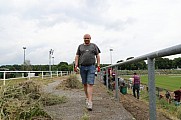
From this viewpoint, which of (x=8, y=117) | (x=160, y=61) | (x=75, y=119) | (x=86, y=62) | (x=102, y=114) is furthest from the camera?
(x=86, y=62)

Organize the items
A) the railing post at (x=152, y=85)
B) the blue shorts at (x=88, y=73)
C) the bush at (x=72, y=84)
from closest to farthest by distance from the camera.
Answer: the railing post at (x=152, y=85)
the blue shorts at (x=88, y=73)
the bush at (x=72, y=84)

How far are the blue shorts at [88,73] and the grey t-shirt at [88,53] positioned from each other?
0.08 m

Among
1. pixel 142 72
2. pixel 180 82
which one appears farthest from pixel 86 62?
pixel 180 82

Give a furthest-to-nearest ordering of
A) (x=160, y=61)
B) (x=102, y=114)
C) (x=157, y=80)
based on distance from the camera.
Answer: (x=102, y=114)
(x=157, y=80)
(x=160, y=61)

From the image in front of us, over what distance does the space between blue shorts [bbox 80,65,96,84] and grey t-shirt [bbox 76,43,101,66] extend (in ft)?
0.28

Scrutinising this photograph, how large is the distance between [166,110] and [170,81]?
2.51 meters

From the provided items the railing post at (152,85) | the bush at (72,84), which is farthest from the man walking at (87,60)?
the bush at (72,84)

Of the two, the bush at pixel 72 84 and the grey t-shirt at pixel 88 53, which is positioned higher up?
the grey t-shirt at pixel 88 53

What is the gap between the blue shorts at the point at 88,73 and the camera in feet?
20.6

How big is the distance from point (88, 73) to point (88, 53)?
426 millimetres

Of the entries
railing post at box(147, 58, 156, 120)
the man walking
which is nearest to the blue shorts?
the man walking

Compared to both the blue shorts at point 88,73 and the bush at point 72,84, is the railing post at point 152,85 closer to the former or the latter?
the blue shorts at point 88,73

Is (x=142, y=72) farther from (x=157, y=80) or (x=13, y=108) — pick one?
(x=13, y=108)

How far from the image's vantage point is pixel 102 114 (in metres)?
5.12
